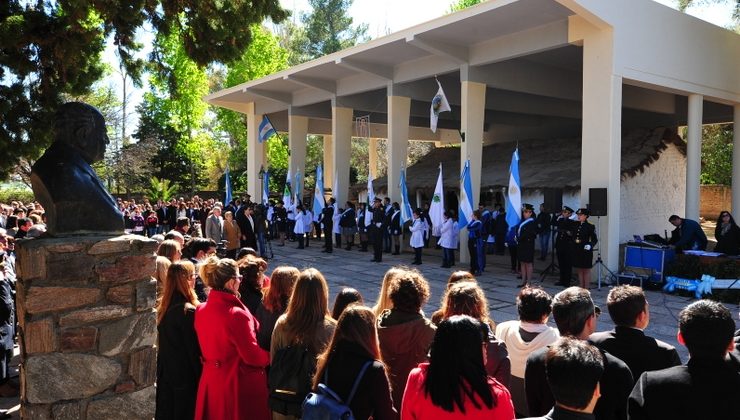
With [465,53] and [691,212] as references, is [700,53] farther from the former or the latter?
[465,53]

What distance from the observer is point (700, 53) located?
1460 cm

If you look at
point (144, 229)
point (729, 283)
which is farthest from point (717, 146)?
point (144, 229)

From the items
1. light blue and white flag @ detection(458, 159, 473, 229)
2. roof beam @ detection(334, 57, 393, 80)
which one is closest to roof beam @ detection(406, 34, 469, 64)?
roof beam @ detection(334, 57, 393, 80)

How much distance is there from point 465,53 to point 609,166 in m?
5.33

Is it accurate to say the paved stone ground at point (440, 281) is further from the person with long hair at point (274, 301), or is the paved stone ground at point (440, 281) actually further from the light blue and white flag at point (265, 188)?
the person with long hair at point (274, 301)

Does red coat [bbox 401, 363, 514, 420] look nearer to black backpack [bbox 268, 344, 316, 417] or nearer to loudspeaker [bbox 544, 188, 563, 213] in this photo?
black backpack [bbox 268, 344, 316, 417]

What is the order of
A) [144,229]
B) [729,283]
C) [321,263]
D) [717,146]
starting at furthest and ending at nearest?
[717,146] < [144,229] < [321,263] < [729,283]

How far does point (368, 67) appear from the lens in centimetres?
1747

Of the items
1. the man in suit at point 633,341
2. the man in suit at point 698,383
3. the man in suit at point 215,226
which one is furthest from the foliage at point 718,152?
the man in suit at point 698,383

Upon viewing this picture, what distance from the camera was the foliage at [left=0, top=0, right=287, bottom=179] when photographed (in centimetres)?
558

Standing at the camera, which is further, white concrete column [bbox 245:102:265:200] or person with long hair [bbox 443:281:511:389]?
white concrete column [bbox 245:102:265:200]

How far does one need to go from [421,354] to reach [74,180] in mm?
2560

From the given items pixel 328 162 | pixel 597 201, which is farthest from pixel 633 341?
pixel 328 162

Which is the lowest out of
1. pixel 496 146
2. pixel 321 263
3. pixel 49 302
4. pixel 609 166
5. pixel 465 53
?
pixel 321 263
